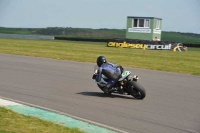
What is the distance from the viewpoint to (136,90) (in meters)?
10.5

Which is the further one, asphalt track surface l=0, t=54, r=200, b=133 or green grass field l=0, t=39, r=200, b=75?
green grass field l=0, t=39, r=200, b=75

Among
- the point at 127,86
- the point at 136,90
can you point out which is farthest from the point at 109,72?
the point at 136,90

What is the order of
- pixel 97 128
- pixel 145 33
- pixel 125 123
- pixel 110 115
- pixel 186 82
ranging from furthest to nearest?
pixel 145 33
pixel 186 82
pixel 110 115
pixel 125 123
pixel 97 128

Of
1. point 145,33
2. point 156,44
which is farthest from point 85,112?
point 145,33

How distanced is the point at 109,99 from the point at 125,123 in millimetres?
2940

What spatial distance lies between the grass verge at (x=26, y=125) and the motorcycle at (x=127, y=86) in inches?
149

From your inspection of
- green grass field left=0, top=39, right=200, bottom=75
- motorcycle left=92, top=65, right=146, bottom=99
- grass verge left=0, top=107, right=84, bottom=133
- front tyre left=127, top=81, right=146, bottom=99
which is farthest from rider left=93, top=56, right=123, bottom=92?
green grass field left=0, top=39, right=200, bottom=75

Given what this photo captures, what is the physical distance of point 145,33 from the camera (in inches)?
1869

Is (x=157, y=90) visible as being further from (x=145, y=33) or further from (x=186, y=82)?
(x=145, y=33)

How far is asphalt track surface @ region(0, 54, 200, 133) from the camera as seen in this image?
765cm

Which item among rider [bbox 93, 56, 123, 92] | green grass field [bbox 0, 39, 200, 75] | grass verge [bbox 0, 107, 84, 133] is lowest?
green grass field [bbox 0, 39, 200, 75]

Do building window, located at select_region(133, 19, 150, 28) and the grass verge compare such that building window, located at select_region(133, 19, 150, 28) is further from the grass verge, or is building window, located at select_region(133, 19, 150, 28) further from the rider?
the grass verge

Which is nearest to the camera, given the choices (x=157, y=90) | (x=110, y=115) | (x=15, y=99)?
(x=110, y=115)

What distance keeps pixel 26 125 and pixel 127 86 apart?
446 centimetres
